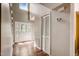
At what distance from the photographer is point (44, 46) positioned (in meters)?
1.32

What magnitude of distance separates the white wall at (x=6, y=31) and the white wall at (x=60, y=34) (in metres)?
0.51

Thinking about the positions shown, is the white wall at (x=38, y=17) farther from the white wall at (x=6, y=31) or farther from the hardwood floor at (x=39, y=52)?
the white wall at (x=6, y=31)

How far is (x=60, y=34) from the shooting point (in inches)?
52.0

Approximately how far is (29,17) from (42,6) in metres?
0.21

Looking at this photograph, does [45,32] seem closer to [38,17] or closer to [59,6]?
[38,17]

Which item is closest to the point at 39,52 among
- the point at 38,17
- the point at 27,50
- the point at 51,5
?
the point at 27,50

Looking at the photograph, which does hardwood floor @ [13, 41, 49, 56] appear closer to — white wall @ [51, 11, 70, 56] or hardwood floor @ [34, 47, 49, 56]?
hardwood floor @ [34, 47, 49, 56]

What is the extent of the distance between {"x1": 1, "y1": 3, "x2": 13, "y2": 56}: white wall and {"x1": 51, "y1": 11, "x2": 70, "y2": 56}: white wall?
0.51 meters

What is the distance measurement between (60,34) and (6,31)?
25.5 inches

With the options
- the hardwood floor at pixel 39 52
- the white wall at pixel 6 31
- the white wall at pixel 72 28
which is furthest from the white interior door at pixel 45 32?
the white wall at pixel 6 31

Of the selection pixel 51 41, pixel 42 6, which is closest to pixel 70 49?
pixel 51 41

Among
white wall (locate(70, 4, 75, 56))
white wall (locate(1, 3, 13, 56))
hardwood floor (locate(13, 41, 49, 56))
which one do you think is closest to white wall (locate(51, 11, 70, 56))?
white wall (locate(70, 4, 75, 56))

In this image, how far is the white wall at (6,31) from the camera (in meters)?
1.29

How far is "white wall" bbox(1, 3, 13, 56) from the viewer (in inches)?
50.7
